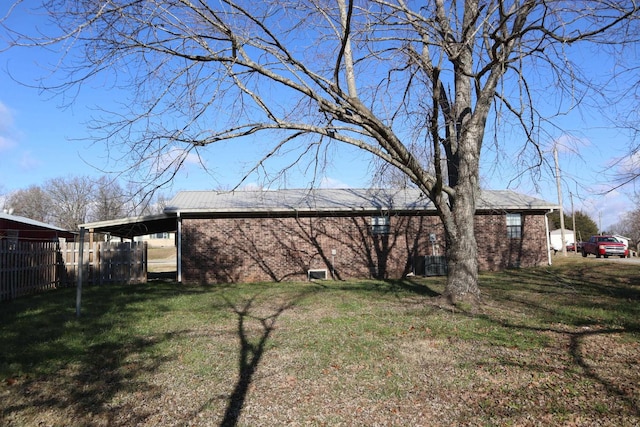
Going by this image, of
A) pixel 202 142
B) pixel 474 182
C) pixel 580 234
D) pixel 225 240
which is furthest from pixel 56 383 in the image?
pixel 580 234

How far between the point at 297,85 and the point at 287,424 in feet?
18.1

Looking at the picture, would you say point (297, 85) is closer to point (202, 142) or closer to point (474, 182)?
point (202, 142)

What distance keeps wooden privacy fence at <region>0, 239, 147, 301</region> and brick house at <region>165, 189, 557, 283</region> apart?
2.09 m

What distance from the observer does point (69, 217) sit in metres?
54.7

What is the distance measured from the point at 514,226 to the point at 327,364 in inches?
658

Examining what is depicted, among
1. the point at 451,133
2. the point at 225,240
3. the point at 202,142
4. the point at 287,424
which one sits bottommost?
the point at 287,424

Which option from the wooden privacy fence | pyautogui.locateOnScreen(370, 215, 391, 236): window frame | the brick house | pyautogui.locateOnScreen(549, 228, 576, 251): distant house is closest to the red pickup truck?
the brick house

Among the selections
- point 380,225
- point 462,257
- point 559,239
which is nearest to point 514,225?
point 380,225

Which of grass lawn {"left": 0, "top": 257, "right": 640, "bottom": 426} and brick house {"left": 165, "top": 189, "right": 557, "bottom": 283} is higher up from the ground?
brick house {"left": 165, "top": 189, "right": 557, "bottom": 283}

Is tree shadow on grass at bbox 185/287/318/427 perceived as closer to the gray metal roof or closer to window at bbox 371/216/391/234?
the gray metal roof

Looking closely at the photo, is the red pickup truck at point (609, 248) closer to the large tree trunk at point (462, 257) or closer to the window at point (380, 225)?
the window at point (380, 225)

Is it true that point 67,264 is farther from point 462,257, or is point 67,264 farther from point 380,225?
point 462,257

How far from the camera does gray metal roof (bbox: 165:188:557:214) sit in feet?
56.8

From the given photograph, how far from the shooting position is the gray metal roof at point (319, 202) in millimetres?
17308
